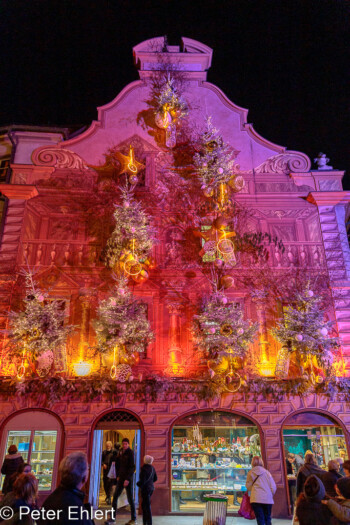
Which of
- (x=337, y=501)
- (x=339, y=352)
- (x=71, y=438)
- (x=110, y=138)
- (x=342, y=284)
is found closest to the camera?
(x=337, y=501)

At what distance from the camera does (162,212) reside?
1630 cm

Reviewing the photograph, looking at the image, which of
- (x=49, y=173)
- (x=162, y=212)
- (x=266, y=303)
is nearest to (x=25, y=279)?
(x=49, y=173)

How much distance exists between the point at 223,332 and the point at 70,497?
402 inches

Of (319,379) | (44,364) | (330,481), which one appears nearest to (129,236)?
(44,364)

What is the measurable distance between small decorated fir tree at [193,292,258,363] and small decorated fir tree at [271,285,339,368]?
1146mm

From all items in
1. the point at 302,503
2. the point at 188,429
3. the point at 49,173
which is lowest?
the point at 302,503

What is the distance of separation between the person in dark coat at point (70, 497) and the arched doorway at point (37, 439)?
987cm

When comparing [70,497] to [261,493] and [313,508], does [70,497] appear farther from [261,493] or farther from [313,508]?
[261,493]

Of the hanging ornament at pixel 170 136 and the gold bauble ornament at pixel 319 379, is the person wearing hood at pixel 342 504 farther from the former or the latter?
the hanging ornament at pixel 170 136

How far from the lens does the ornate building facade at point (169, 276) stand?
1252 cm

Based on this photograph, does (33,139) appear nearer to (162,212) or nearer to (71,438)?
(162,212)

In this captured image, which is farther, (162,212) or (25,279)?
(162,212)

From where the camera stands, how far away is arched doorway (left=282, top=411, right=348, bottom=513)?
12.6 metres

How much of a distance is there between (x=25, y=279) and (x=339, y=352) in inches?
467
